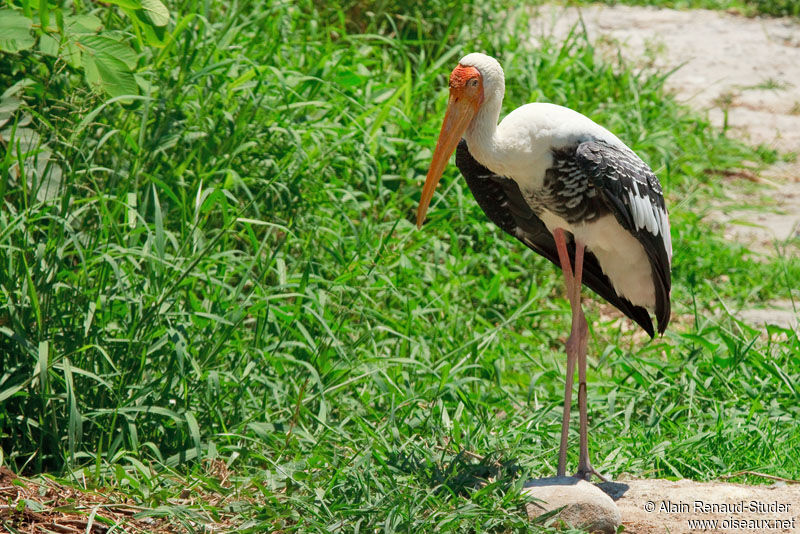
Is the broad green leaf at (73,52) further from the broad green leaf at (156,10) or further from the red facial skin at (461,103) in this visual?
the red facial skin at (461,103)

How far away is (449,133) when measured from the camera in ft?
12.3

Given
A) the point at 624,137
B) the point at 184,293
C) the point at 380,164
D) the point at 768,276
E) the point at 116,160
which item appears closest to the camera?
the point at 184,293

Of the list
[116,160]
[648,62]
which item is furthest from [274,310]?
[648,62]

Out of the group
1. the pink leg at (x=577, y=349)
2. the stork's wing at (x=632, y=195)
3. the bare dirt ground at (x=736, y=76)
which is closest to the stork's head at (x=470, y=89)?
the stork's wing at (x=632, y=195)

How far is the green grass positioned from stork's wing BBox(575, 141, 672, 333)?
2.45ft

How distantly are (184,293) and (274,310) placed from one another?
1.20 ft

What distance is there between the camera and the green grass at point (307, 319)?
3430 millimetres

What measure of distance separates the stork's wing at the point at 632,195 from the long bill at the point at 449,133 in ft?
1.39

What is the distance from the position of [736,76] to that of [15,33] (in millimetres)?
5968

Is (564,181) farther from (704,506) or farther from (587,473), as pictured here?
(704,506)

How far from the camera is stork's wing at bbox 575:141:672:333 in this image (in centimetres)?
359

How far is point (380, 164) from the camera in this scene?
5.21 metres

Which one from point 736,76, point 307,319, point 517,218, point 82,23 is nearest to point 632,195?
point 517,218

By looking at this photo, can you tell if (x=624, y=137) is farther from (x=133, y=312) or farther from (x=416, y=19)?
(x=133, y=312)
